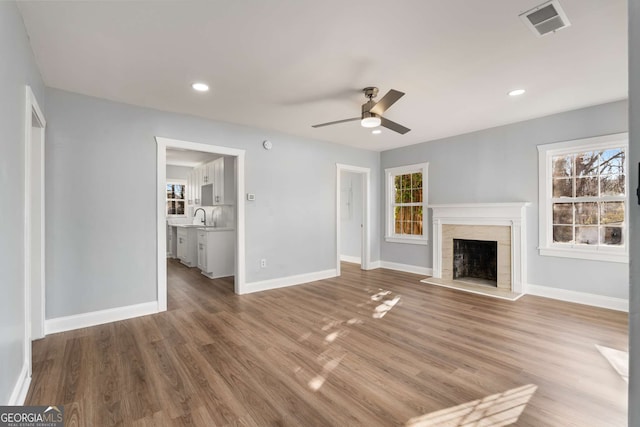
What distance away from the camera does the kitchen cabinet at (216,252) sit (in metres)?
5.55

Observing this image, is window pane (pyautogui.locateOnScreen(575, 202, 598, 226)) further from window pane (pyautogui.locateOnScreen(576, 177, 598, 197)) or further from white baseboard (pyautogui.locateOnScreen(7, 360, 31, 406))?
white baseboard (pyautogui.locateOnScreen(7, 360, 31, 406))

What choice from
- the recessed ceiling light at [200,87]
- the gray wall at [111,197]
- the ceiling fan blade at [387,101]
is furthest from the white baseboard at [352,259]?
the recessed ceiling light at [200,87]

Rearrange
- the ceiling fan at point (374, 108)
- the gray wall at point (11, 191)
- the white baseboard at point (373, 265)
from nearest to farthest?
the gray wall at point (11, 191), the ceiling fan at point (374, 108), the white baseboard at point (373, 265)

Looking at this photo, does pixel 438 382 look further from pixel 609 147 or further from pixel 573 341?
pixel 609 147

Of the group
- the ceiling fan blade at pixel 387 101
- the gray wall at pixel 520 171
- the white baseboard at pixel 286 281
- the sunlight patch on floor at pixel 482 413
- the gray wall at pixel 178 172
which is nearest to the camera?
the sunlight patch on floor at pixel 482 413

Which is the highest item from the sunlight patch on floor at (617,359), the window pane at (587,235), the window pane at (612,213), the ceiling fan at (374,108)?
the ceiling fan at (374,108)

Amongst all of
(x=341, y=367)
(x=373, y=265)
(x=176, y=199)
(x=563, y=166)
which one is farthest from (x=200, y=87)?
(x=176, y=199)

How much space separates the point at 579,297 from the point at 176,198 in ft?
→ 29.0

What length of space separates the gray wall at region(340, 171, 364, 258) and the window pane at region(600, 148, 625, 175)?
4443mm

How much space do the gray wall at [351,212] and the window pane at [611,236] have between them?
14.6 ft

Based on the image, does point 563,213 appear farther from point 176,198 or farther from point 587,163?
point 176,198

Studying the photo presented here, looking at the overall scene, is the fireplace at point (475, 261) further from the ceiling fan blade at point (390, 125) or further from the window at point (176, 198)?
the window at point (176, 198)

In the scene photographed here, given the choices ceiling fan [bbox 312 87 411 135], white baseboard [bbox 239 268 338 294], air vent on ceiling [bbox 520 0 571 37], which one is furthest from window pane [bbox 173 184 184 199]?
air vent on ceiling [bbox 520 0 571 37]

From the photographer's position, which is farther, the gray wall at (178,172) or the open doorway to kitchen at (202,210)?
the gray wall at (178,172)
